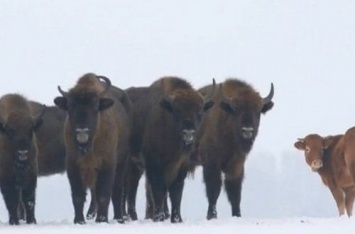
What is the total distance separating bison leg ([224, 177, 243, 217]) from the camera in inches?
862

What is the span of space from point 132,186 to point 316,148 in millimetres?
6327

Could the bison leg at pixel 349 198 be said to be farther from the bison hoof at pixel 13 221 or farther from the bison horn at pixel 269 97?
the bison hoof at pixel 13 221

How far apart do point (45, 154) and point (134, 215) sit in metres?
3.35

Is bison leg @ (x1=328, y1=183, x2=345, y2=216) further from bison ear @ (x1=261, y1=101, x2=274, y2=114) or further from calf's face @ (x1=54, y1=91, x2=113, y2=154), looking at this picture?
calf's face @ (x1=54, y1=91, x2=113, y2=154)

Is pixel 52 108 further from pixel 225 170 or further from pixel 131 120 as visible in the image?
pixel 225 170

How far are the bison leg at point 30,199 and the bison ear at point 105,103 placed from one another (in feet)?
6.68

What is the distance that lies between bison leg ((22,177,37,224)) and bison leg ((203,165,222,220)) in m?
3.44

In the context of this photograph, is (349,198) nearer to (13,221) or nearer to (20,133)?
(13,221)

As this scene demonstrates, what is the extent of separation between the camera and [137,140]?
862 inches

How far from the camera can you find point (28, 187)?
66.8ft

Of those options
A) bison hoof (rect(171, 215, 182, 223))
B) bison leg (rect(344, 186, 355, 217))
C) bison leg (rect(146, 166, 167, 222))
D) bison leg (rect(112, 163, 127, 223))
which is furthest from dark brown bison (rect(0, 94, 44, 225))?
bison leg (rect(344, 186, 355, 217))

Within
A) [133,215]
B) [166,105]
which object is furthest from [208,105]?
[133,215]

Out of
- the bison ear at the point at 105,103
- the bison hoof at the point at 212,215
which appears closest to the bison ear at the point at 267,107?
the bison hoof at the point at 212,215

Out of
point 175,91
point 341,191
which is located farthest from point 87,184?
point 341,191
